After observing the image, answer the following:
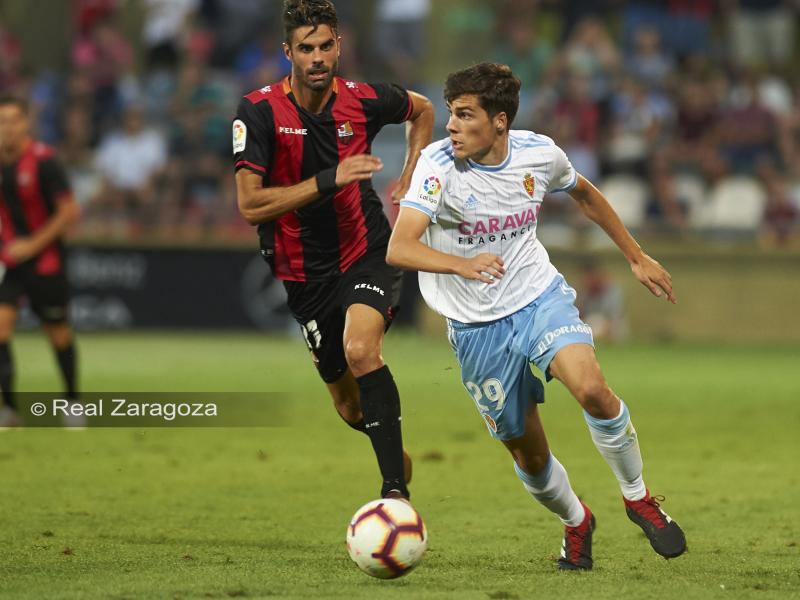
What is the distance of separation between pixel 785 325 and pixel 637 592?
45.1ft

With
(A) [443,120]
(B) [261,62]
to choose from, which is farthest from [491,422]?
(B) [261,62]

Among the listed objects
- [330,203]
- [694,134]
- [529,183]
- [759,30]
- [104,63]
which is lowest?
[104,63]

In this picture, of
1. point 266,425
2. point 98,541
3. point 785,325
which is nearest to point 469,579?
point 98,541

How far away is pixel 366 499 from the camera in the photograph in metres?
7.75

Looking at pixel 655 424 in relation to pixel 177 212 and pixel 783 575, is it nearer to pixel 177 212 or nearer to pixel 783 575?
pixel 783 575

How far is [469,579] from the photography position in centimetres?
553

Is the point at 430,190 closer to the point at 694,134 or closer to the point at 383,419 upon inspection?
the point at 383,419

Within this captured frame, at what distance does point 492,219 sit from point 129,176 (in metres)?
14.8

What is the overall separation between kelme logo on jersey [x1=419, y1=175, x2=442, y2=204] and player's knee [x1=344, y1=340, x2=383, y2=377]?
0.95m

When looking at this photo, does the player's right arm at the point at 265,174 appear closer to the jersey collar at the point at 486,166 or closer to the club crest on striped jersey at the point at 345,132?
the club crest on striped jersey at the point at 345,132

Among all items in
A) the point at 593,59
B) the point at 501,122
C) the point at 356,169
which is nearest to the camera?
the point at 501,122

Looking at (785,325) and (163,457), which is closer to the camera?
(163,457)

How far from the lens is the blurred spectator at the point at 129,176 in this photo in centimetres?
1930

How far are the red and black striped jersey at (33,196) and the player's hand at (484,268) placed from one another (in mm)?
5994
